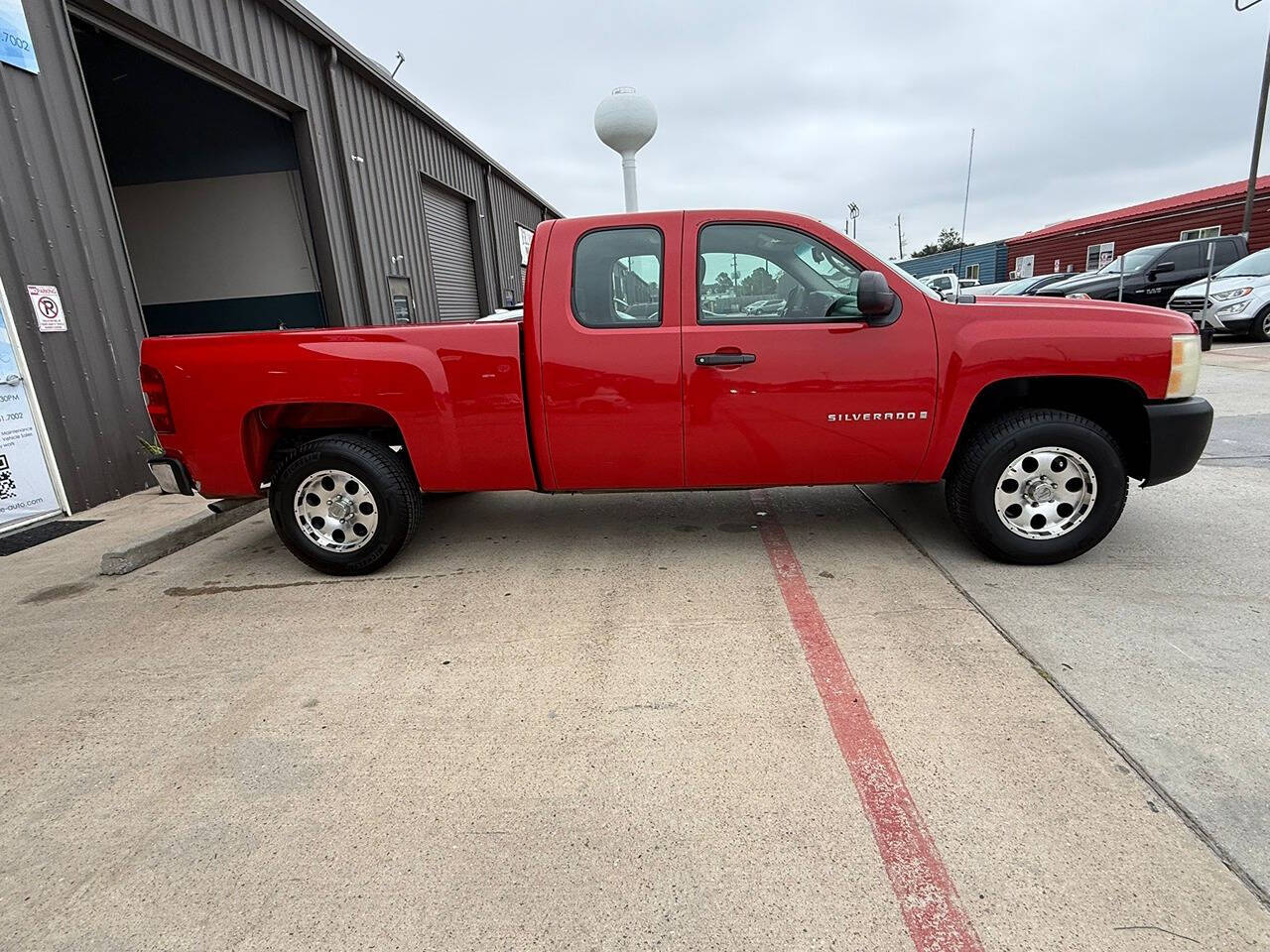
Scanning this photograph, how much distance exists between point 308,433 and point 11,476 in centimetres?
321

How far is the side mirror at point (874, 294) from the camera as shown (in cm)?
324

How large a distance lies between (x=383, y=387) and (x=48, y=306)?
4.12 m

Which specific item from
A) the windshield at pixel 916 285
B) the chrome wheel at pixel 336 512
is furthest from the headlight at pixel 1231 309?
the chrome wheel at pixel 336 512

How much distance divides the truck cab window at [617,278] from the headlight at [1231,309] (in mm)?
13338

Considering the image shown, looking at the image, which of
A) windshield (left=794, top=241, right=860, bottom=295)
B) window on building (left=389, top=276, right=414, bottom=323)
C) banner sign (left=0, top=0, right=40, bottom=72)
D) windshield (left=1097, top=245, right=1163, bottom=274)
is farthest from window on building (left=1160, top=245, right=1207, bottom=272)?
banner sign (left=0, top=0, right=40, bottom=72)

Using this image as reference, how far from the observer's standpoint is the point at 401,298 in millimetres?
11977

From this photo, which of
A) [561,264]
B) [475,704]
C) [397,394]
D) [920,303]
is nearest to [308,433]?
[397,394]

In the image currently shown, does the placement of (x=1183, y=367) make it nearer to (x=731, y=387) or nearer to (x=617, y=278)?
(x=731, y=387)

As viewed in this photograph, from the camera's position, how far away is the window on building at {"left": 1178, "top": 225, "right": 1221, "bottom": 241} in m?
23.5

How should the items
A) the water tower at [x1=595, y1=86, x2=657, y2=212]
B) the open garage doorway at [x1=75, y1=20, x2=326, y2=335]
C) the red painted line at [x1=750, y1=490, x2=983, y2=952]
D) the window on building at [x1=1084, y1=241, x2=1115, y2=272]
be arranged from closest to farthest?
the red painted line at [x1=750, y1=490, x2=983, y2=952]
the open garage doorway at [x1=75, y1=20, x2=326, y2=335]
the water tower at [x1=595, y1=86, x2=657, y2=212]
the window on building at [x1=1084, y1=241, x2=1115, y2=272]

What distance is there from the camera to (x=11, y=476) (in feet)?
17.5

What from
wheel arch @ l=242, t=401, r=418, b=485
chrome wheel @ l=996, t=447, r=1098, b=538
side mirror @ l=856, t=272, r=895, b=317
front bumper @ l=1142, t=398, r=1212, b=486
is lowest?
chrome wheel @ l=996, t=447, r=1098, b=538

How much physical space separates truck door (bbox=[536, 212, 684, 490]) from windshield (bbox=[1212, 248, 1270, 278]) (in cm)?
1406

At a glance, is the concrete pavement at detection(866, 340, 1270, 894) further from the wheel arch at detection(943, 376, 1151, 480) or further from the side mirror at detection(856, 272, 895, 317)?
the side mirror at detection(856, 272, 895, 317)
